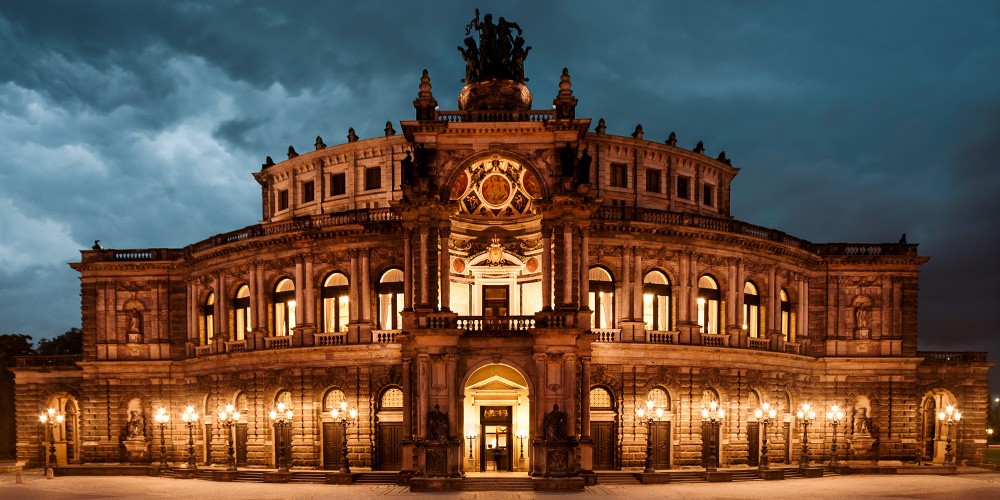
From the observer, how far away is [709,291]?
5731 centimetres

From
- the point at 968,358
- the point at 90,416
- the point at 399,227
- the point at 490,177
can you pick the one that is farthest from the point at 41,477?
the point at 968,358

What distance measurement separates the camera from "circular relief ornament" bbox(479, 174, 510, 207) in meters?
51.2

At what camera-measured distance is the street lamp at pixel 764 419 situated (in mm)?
51344

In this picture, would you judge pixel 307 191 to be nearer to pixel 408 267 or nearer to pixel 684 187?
pixel 408 267

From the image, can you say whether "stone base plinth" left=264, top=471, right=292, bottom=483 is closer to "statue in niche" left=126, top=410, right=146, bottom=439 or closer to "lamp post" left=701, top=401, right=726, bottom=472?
"statue in niche" left=126, top=410, right=146, bottom=439

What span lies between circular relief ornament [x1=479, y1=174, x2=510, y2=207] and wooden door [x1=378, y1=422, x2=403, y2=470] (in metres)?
14.1

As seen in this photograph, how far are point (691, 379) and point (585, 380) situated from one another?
33.6 ft

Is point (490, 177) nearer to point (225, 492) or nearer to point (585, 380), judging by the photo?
point (585, 380)

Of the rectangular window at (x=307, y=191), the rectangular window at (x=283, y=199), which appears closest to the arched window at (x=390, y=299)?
the rectangular window at (x=307, y=191)

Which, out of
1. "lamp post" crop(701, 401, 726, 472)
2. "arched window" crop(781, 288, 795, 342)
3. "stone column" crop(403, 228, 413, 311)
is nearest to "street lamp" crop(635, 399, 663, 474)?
"lamp post" crop(701, 401, 726, 472)

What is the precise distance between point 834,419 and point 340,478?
31.7 m

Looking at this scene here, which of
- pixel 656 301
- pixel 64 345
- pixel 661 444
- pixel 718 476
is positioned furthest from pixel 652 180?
pixel 64 345

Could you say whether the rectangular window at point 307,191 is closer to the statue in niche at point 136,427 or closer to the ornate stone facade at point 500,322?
the ornate stone facade at point 500,322

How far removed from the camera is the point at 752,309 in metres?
59.3
